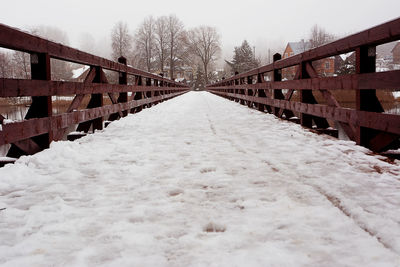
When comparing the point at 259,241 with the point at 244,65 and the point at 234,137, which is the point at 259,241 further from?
the point at 244,65

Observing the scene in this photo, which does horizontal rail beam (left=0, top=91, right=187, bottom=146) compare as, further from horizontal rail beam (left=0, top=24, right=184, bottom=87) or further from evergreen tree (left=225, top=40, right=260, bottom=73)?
evergreen tree (left=225, top=40, right=260, bottom=73)

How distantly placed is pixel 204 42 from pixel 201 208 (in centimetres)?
7262

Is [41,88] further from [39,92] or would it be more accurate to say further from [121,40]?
[121,40]

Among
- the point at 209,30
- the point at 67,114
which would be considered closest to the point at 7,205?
the point at 67,114

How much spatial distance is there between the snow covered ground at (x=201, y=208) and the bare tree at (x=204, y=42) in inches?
2739

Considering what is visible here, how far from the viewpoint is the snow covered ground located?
141cm

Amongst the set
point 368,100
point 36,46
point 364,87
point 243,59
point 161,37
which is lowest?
point 368,100

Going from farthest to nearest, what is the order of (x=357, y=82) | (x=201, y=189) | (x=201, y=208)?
(x=357, y=82) → (x=201, y=189) → (x=201, y=208)

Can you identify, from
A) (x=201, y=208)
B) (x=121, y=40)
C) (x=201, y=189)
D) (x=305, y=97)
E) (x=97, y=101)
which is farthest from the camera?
(x=121, y=40)

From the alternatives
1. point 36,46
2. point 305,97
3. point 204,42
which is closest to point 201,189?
point 36,46

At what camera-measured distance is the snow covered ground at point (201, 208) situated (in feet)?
4.61

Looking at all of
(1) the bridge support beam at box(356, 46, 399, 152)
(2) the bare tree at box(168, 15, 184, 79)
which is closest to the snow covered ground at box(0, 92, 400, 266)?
(1) the bridge support beam at box(356, 46, 399, 152)

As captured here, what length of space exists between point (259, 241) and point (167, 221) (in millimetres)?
511

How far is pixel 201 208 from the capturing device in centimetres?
191
